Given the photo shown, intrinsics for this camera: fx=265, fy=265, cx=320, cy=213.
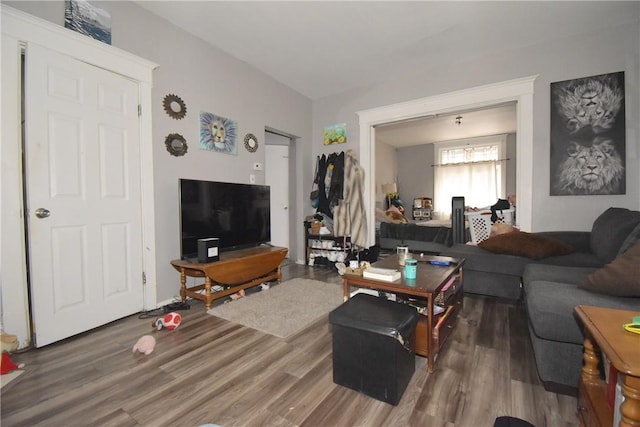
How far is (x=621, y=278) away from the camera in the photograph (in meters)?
1.25

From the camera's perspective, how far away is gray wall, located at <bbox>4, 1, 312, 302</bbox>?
2.21 metres

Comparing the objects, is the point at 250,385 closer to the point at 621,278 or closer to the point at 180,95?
the point at 621,278

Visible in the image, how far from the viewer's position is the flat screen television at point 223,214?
7.84 feet

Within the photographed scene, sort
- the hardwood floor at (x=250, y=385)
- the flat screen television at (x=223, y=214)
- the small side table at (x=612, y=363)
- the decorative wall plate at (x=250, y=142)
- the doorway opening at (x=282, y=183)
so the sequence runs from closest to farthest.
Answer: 1. the small side table at (x=612, y=363)
2. the hardwood floor at (x=250, y=385)
3. the flat screen television at (x=223, y=214)
4. the decorative wall plate at (x=250, y=142)
5. the doorway opening at (x=282, y=183)

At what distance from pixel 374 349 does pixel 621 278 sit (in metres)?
1.21

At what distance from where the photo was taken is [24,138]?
1.70 m

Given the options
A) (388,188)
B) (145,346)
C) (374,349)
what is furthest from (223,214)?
(388,188)

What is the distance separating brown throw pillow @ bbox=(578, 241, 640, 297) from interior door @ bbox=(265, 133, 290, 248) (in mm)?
3562

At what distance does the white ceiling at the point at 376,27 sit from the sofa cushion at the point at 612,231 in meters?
1.76

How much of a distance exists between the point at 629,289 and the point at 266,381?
71.2 inches

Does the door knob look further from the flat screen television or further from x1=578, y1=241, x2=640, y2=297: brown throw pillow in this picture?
x1=578, y1=241, x2=640, y2=297: brown throw pillow

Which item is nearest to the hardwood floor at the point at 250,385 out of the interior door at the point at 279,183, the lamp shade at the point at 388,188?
the interior door at the point at 279,183

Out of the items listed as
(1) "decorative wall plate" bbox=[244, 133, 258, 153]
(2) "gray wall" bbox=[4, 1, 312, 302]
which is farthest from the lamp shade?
(1) "decorative wall plate" bbox=[244, 133, 258, 153]

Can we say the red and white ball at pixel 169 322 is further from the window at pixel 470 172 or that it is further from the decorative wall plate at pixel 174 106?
the window at pixel 470 172
